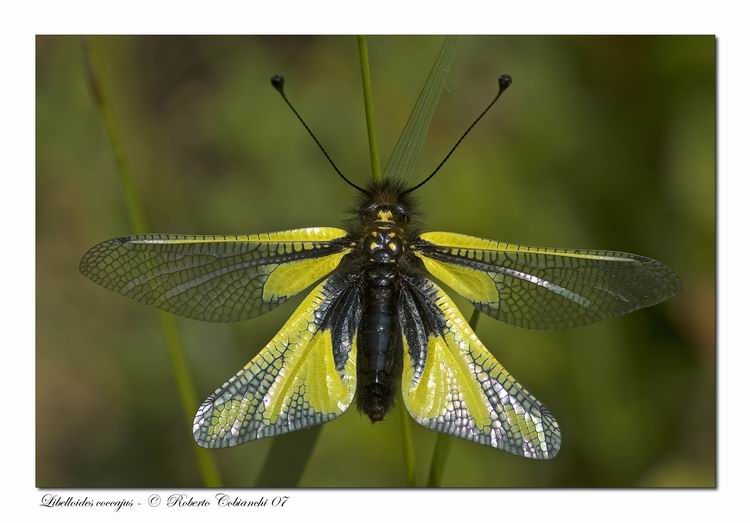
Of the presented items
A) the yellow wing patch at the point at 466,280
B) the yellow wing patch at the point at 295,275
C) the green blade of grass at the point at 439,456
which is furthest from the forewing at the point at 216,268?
the green blade of grass at the point at 439,456

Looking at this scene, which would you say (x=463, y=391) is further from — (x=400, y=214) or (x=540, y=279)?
(x=400, y=214)

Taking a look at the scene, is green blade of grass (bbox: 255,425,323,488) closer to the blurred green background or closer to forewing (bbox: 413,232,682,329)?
forewing (bbox: 413,232,682,329)

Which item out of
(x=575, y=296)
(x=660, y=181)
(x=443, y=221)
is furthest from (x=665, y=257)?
(x=575, y=296)

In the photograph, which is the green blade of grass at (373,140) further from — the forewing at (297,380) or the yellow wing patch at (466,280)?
the yellow wing patch at (466,280)

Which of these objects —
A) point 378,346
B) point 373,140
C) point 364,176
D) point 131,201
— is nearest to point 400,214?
point 373,140

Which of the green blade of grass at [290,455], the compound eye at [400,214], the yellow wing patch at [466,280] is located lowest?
the green blade of grass at [290,455]

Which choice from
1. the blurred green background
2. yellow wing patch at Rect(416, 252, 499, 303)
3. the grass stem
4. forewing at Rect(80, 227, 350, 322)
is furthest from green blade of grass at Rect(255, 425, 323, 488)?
the blurred green background
